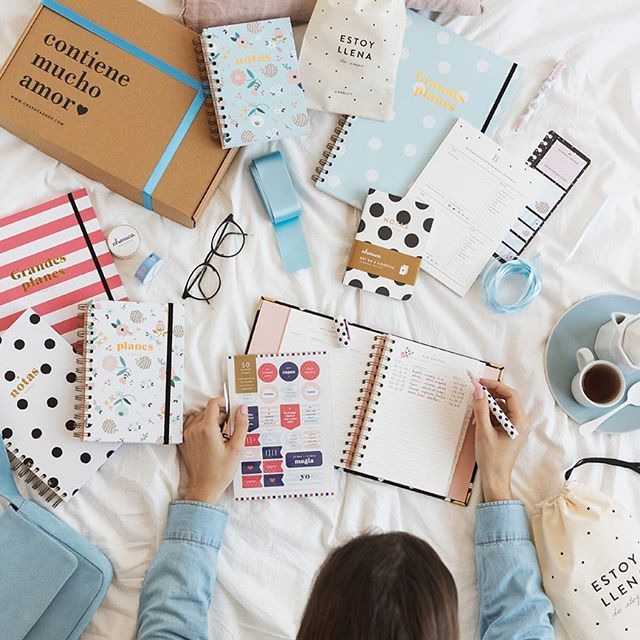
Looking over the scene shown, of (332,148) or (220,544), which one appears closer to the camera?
(220,544)

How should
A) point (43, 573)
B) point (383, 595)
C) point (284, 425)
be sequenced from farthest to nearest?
point (284, 425), point (43, 573), point (383, 595)

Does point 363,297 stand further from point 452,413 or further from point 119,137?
point 119,137

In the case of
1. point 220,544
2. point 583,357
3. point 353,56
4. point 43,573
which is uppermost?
point 353,56

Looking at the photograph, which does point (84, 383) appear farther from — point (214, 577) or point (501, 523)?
point (501, 523)

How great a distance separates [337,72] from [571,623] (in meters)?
0.98

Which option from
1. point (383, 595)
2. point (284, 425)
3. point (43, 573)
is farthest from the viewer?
point (284, 425)

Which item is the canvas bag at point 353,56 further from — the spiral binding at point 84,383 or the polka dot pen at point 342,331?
the spiral binding at point 84,383

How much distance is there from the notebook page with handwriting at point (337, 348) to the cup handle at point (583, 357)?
1.15 ft

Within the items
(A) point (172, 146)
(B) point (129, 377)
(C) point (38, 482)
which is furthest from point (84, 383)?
(A) point (172, 146)

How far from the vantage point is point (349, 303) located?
1236 mm

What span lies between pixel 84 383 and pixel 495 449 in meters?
0.67

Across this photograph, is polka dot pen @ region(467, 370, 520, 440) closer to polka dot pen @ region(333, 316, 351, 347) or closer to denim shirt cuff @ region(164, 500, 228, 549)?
polka dot pen @ region(333, 316, 351, 347)

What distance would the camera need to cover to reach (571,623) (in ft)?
3.67

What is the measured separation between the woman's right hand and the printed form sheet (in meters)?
0.25
